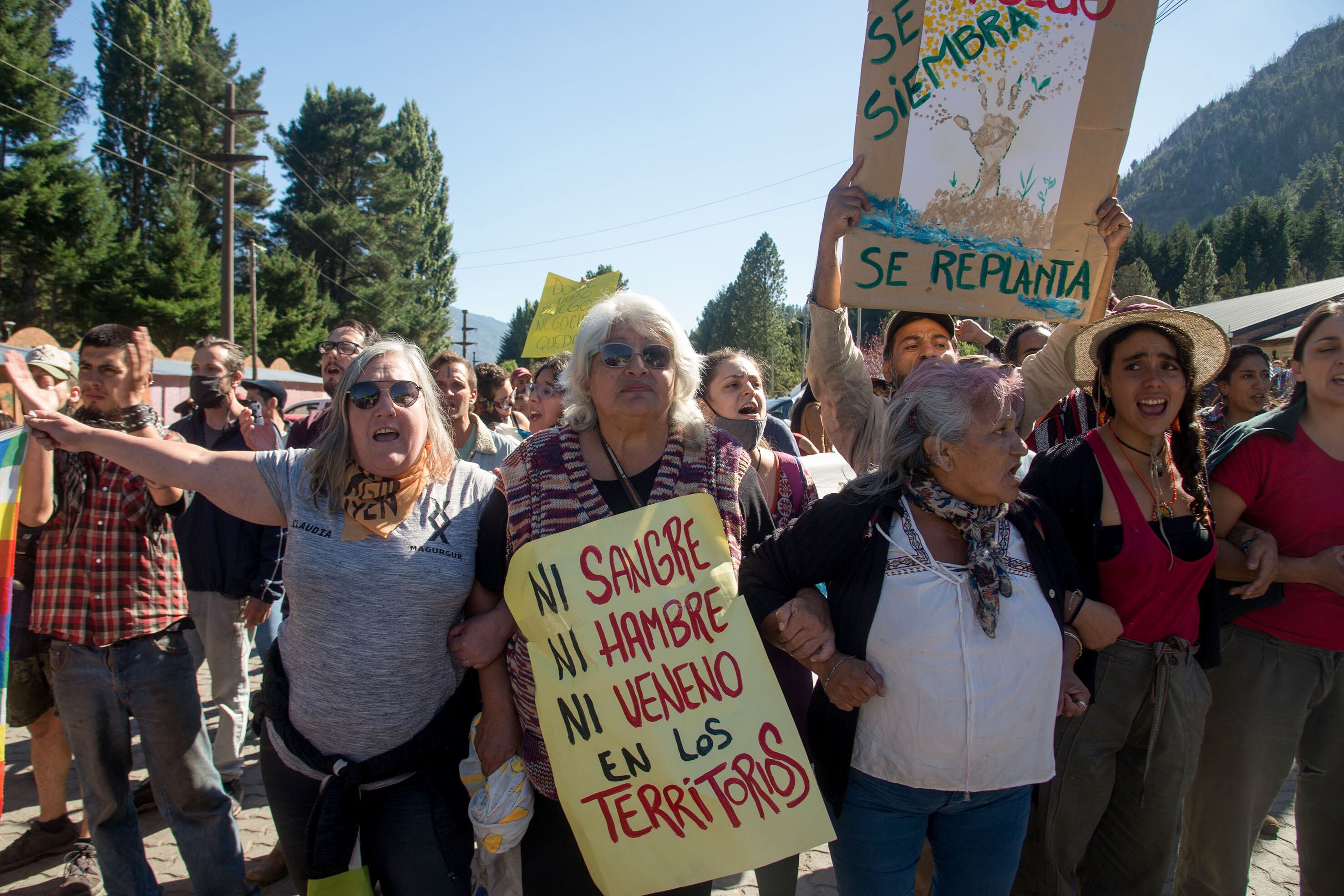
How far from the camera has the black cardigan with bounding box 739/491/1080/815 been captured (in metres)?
1.94

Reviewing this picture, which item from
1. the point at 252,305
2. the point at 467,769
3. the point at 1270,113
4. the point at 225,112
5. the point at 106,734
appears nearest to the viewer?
the point at 467,769

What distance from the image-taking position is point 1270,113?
149m

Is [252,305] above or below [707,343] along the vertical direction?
below

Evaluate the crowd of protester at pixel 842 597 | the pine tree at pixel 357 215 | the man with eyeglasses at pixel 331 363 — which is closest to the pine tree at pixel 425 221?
the pine tree at pixel 357 215

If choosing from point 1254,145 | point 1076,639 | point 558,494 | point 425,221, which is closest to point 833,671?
point 1076,639

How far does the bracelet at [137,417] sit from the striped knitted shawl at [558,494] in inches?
62.4

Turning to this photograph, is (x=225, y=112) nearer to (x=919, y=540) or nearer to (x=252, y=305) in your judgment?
(x=252, y=305)

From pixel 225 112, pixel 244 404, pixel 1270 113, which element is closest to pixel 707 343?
pixel 225 112

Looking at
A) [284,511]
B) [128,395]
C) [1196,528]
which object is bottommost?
[1196,528]

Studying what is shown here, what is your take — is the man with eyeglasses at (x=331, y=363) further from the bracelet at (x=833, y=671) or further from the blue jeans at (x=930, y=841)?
the blue jeans at (x=930, y=841)

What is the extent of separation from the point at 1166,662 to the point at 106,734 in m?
3.57

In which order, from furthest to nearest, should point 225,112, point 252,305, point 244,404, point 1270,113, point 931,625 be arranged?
1. point 1270,113
2. point 252,305
3. point 225,112
4. point 244,404
5. point 931,625

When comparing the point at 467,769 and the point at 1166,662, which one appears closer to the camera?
the point at 467,769

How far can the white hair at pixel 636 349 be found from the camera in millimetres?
2078
